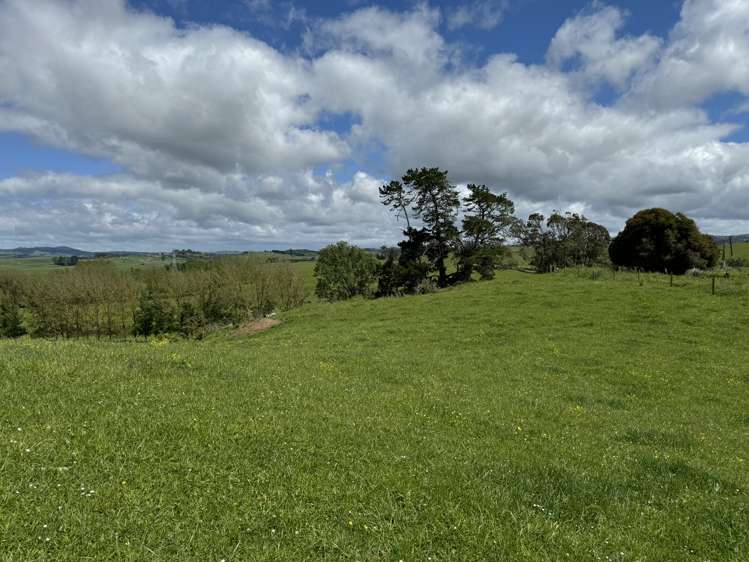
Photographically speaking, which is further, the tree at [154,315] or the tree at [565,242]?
the tree at [565,242]

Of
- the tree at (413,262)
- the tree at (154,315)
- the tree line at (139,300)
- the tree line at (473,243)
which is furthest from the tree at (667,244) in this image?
the tree at (154,315)

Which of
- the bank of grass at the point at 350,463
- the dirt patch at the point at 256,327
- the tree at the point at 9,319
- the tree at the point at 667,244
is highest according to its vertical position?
the tree at the point at 667,244

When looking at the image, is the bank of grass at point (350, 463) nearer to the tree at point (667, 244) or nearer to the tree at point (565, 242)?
the tree at point (667, 244)

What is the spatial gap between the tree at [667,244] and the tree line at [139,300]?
2062 inches

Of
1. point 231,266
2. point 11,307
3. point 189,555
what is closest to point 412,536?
point 189,555

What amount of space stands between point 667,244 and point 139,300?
77894mm

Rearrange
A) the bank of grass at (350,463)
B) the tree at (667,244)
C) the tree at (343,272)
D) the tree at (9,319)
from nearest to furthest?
the bank of grass at (350,463) < the tree at (667,244) < the tree at (9,319) < the tree at (343,272)

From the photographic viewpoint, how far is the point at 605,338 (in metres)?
25.5

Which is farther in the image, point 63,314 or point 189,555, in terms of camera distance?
point 63,314

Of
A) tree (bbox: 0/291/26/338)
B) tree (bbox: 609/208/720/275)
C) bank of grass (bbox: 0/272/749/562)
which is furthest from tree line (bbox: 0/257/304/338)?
bank of grass (bbox: 0/272/749/562)

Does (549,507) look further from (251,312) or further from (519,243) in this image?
(519,243)

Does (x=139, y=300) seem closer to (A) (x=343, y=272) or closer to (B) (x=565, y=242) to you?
(A) (x=343, y=272)

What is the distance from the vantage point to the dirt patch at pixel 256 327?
36.8 metres

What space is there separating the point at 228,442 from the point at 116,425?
212cm
